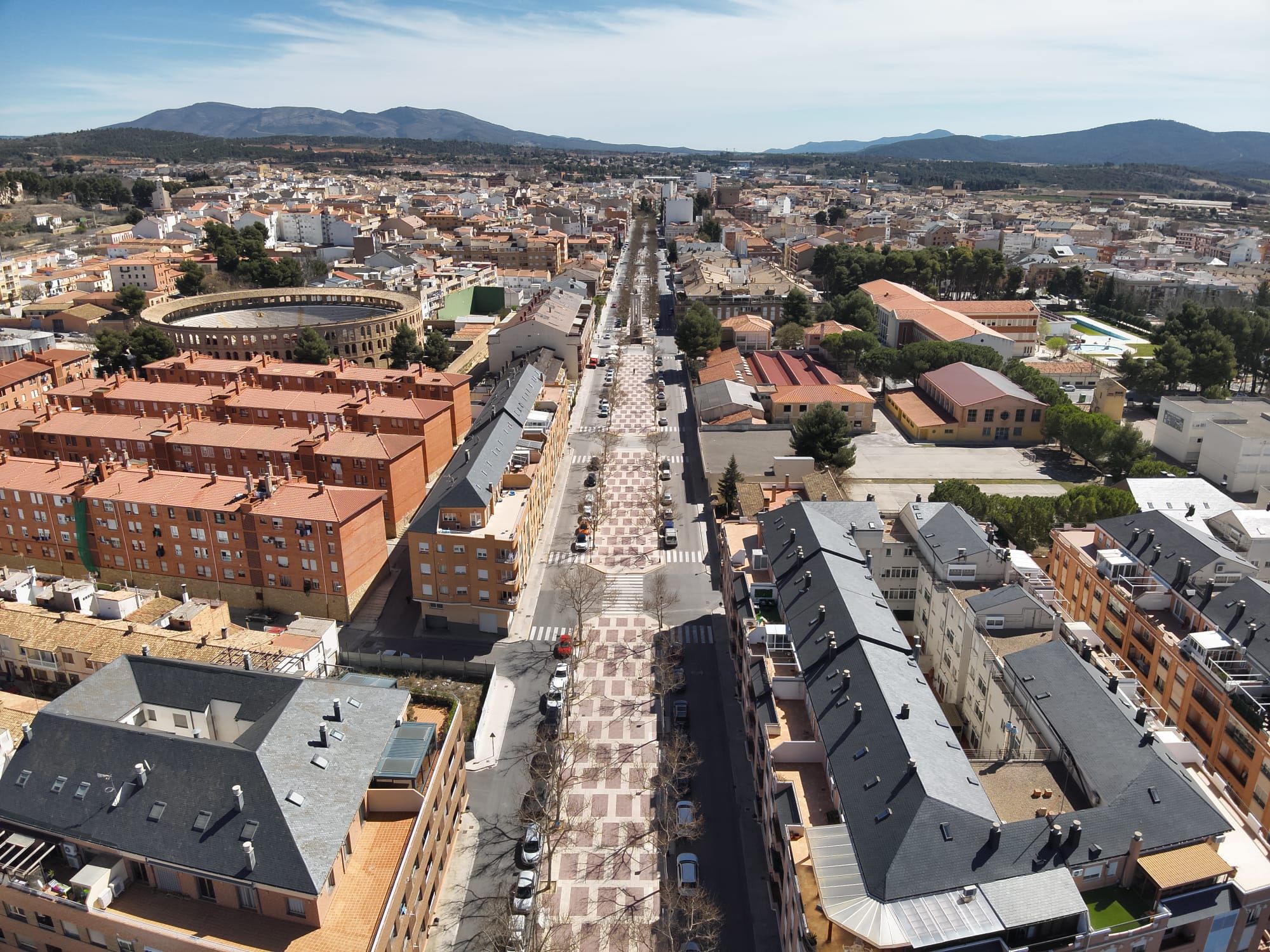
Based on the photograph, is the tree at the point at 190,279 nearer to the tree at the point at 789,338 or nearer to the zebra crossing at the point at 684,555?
the tree at the point at 789,338

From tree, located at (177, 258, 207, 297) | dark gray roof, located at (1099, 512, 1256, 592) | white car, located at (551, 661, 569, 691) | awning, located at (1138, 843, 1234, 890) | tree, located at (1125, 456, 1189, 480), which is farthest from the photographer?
tree, located at (177, 258, 207, 297)

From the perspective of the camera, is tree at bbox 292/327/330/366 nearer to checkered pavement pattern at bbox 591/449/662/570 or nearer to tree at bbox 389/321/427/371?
tree at bbox 389/321/427/371

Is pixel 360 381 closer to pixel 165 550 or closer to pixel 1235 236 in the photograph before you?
pixel 165 550

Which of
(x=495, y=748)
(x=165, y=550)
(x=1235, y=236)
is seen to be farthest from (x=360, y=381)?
(x=1235, y=236)

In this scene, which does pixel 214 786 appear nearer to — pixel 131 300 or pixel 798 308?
pixel 131 300

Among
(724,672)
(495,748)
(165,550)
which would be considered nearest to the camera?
(495,748)

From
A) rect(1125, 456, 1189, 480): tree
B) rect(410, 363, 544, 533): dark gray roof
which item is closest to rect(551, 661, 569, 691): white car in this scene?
rect(410, 363, 544, 533): dark gray roof
